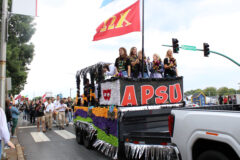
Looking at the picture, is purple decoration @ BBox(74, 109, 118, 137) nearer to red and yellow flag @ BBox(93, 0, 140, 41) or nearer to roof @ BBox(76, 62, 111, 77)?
roof @ BBox(76, 62, 111, 77)

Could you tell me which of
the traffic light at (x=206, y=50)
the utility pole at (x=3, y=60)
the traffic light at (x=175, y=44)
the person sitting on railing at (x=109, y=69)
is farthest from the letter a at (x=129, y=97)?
the traffic light at (x=206, y=50)

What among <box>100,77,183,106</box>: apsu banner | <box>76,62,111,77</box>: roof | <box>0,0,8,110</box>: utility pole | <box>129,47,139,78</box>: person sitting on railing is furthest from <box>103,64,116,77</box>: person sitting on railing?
<box>0,0,8,110</box>: utility pole

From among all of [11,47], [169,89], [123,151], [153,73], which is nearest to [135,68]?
[153,73]

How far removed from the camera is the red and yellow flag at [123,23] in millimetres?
6723

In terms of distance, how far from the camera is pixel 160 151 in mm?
4332

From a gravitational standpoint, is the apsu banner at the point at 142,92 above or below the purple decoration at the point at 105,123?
above

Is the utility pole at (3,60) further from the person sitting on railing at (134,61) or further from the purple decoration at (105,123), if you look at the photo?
the person sitting on railing at (134,61)

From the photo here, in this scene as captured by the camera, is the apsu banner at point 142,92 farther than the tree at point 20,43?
No

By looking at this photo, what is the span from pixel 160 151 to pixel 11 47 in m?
20.9

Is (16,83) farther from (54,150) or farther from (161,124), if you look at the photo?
(161,124)


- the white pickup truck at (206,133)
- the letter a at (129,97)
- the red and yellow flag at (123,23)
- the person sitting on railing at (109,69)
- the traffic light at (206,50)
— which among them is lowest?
the white pickup truck at (206,133)

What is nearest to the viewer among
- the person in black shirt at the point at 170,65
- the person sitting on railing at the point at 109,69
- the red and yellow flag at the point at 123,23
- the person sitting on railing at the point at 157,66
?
the red and yellow flag at the point at 123,23

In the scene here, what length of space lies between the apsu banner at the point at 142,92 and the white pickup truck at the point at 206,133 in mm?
2009

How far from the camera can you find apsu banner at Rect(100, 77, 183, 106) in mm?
5492
